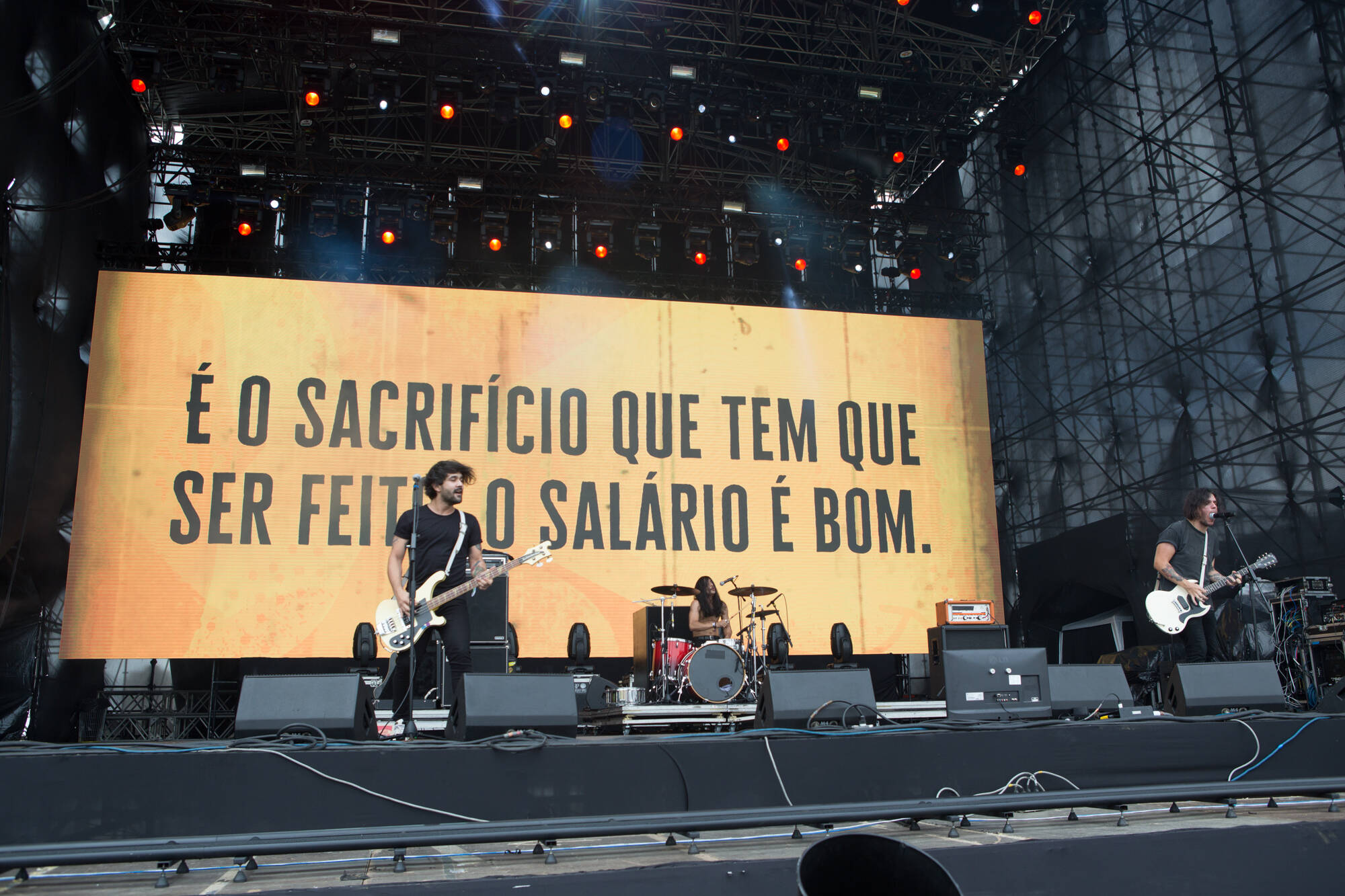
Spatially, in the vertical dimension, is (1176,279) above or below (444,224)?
below

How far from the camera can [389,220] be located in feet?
34.4

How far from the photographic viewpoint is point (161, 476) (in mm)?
8477

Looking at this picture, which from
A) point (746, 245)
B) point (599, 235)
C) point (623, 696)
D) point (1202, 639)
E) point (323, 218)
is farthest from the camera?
point (746, 245)

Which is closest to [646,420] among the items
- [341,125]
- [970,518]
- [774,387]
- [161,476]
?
[774,387]

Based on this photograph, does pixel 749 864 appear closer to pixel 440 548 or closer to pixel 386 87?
pixel 440 548

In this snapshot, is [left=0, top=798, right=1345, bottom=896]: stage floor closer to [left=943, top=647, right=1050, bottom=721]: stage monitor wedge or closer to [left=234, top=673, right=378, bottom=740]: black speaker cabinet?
[left=234, top=673, right=378, bottom=740]: black speaker cabinet

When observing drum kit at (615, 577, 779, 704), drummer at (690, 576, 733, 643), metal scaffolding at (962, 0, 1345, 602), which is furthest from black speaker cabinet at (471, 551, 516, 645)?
metal scaffolding at (962, 0, 1345, 602)

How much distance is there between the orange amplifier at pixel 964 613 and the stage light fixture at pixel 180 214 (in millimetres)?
8636

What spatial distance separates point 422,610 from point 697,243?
24.5 feet

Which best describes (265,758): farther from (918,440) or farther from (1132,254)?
(1132,254)

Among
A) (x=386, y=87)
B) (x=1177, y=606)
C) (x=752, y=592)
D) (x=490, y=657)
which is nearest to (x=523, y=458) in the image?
(x=490, y=657)

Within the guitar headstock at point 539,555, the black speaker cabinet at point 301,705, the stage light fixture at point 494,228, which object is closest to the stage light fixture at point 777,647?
the guitar headstock at point 539,555

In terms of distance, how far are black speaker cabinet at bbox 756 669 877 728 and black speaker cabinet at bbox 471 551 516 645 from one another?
11.9ft

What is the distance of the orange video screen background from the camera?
8.38 m
